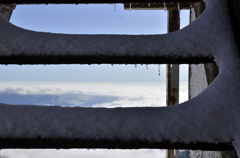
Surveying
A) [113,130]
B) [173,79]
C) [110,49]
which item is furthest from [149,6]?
[113,130]

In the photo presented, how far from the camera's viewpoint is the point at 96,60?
913 millimetres

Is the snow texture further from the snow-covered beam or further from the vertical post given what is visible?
the vertical post

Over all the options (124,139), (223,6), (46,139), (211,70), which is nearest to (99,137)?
(124,139)

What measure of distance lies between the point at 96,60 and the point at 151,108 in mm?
310

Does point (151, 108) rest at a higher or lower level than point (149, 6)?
lower

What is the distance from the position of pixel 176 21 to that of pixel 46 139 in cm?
249

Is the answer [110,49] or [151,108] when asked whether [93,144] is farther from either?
[110,49]

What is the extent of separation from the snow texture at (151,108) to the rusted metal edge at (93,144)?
2 cm

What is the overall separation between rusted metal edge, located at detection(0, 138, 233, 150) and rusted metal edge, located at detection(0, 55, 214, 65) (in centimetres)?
34

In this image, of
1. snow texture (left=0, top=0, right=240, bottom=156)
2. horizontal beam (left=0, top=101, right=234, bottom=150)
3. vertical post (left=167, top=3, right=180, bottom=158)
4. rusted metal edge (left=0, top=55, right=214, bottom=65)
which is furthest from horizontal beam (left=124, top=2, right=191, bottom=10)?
horizontal beam (left=0, top=101, right=234, bottom=150)

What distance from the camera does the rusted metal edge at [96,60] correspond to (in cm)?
89

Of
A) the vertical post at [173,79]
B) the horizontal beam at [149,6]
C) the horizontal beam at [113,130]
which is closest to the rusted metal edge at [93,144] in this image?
the horizontal beam at [113,130]

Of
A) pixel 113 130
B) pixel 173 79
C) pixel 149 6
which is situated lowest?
pixel 173 79

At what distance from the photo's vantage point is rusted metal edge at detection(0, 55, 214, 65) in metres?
0.89
